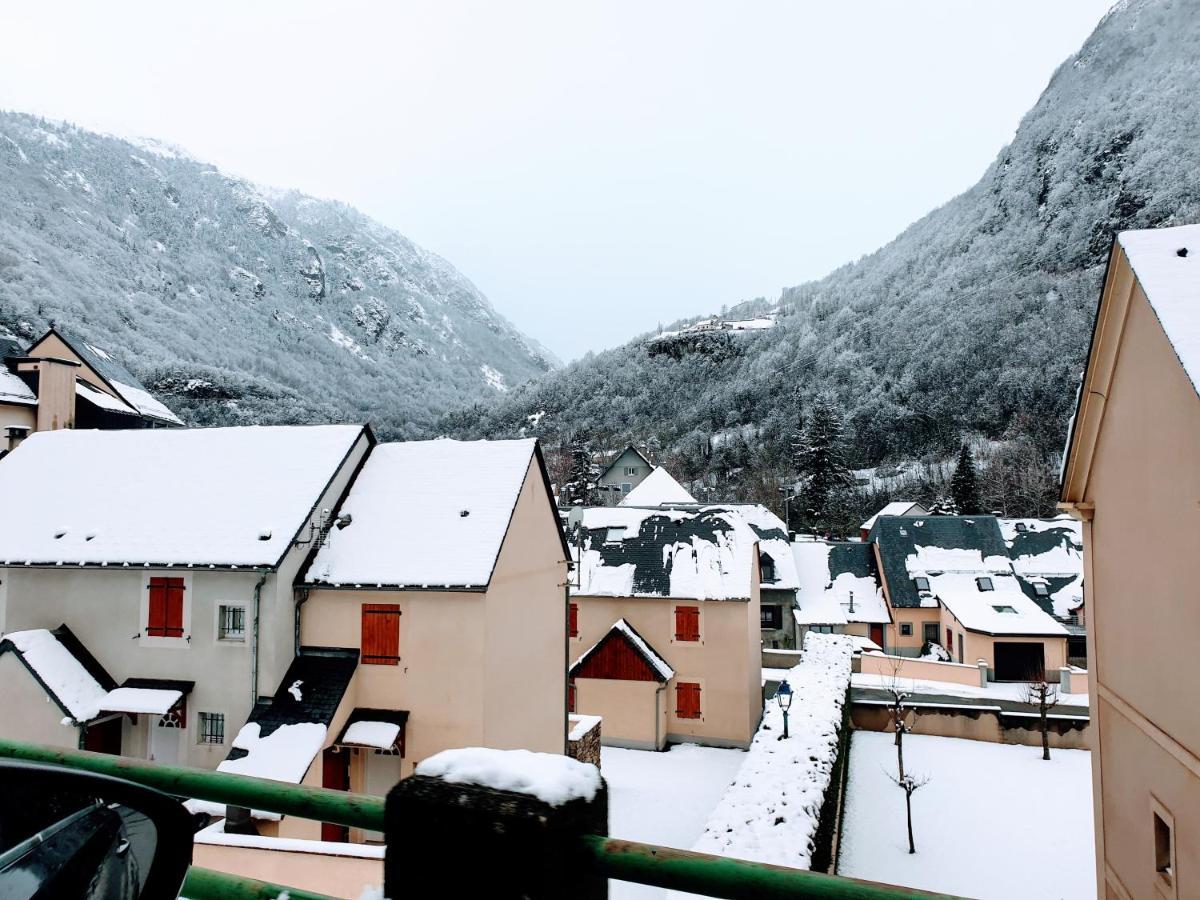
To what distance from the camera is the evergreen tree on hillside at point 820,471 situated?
65.8 metres

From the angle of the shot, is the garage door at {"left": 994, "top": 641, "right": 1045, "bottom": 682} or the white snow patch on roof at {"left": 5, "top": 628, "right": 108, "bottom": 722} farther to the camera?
the garage door at {"left": 994, "top": 641, "right": 1045, "bottom": 682}

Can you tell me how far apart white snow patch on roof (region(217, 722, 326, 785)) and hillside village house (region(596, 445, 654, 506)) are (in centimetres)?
6631

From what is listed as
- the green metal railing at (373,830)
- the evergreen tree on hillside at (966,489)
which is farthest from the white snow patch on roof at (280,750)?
the evergreen tree on hillside at (966,489)

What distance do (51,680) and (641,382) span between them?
116 meters

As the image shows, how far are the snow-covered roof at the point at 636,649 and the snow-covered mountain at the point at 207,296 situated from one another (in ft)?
→ 163

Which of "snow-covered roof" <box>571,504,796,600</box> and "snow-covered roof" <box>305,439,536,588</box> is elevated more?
"snow-covered roof" <box>305,439,536,588</box>

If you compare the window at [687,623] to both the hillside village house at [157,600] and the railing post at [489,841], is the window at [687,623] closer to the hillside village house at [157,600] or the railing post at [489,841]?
the hillside village house at [157,600]

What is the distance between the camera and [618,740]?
84.0 ft

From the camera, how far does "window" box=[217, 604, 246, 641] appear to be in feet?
47.1

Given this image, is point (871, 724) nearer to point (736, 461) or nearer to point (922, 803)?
point (922, 803)

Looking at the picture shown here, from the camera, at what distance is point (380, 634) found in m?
14.7

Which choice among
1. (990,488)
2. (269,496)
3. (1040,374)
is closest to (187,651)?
(269,496)

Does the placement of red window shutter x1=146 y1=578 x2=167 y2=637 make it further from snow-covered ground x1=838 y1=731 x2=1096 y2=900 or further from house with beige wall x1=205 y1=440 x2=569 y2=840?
snow-covered ground x1=838 y1=731 x2=1096 y2=900

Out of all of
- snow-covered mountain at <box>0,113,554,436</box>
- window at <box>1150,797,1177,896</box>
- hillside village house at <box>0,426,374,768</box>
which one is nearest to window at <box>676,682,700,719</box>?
hillside village house at <box>0,426,374,768</box>
